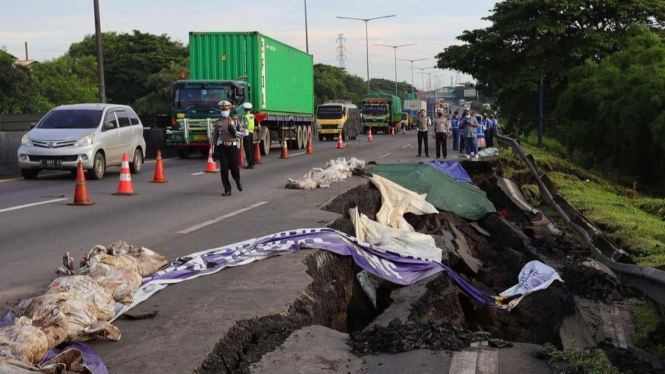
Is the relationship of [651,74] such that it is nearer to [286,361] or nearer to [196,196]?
[196,196]

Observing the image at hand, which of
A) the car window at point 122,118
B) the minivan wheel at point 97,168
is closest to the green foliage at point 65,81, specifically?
the car window at point 122,118

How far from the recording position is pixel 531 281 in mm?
9586

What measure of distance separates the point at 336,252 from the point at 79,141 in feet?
37.4

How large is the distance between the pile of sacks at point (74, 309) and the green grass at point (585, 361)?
9.64 ft

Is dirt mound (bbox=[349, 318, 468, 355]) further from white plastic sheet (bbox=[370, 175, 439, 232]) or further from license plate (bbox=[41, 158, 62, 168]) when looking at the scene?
license plate (bbox=[41, 158, 62, 168])

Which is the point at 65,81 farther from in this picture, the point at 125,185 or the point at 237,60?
the point at 125,185

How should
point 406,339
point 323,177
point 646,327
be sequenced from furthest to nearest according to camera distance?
point 323,177, point 646,327, point 406,339

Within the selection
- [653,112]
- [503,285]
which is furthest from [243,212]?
[653,112]

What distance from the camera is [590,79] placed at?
28891 millimetres

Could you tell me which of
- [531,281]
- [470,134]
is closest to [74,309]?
[531,281]

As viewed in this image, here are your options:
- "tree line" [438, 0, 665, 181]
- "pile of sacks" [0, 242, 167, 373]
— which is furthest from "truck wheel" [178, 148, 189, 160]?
"pile of sacks" [0, 242, 167, 373]

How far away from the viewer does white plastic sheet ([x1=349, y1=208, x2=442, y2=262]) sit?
32.5ft

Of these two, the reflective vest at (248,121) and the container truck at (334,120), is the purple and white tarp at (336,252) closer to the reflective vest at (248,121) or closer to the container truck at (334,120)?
the reflective vest at (248,121)

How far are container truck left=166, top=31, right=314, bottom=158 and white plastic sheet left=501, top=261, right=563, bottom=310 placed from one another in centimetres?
1656
